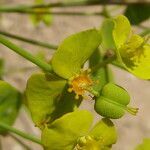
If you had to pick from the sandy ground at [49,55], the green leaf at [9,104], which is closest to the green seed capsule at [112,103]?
the green leaf at [9,104]

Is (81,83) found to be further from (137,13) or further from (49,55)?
(49,55)

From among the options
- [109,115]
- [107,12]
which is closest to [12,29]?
[107,12]

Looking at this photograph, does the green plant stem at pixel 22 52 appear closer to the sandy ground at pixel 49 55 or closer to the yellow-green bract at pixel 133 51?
the yellow-green bract at pixel 133 51

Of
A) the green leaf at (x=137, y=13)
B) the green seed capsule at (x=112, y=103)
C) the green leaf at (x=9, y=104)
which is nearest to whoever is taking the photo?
the green seed capsule at (x=112, y=103)

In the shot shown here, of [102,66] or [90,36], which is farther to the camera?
[102,66]

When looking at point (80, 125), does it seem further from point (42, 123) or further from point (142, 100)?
point (142, 100)

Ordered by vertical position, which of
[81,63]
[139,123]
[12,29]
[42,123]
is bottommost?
[139,123]
